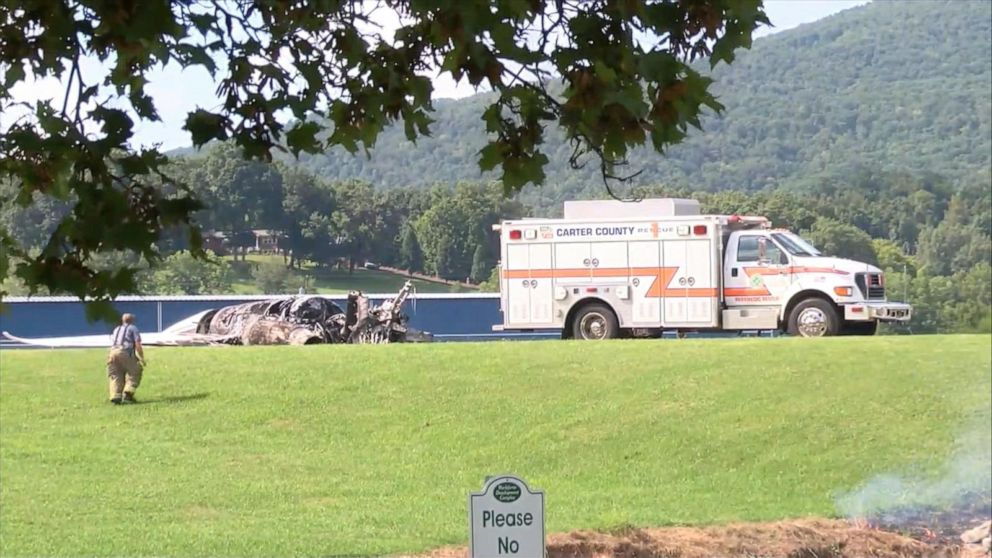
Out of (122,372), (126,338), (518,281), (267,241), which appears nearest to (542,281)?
(518,281)

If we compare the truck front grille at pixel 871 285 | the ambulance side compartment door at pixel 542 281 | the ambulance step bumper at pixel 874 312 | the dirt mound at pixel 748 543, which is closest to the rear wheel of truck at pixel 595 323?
the ambulance side compartment door at pixel 542 281

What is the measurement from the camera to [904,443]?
57.0 feet

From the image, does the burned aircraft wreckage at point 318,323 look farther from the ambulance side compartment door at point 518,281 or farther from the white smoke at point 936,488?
the white smoke at point 936,488

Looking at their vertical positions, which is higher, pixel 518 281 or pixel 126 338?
pixel 518 281

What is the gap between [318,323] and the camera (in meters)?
26.5

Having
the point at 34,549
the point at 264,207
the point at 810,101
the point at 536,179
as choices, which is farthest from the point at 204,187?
the point at 810,101

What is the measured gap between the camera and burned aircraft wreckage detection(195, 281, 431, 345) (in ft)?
86.3

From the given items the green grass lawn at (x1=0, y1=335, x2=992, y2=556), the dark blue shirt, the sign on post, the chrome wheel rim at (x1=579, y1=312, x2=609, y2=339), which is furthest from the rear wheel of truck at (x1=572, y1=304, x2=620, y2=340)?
the sign on post

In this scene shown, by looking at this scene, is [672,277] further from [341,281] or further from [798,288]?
[341,281]

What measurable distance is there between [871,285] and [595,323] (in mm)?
4594

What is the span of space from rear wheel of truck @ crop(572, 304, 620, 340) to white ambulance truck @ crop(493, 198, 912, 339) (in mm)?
17

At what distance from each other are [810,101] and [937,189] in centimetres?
4664

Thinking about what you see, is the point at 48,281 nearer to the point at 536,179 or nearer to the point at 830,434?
the point at 536,179

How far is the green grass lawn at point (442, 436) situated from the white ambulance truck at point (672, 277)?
182 cm
